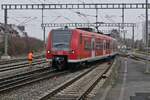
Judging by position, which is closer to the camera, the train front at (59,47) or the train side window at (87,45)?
the train front at (59,47)

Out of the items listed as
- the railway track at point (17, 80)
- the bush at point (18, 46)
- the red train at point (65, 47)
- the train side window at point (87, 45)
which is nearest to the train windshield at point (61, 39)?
the red train at point (65, 47)

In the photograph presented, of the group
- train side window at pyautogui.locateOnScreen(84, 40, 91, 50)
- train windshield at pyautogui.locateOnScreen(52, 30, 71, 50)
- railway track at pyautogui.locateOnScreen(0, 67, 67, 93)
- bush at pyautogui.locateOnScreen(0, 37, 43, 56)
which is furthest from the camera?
bush at pyautogui.locateOnScreen(0, 37, 43, 56)

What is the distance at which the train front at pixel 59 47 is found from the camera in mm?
27344

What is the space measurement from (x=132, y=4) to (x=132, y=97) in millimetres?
39836

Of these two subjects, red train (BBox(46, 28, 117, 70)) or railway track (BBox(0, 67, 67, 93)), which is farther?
red train (BBox(46, 28, 117, 70))

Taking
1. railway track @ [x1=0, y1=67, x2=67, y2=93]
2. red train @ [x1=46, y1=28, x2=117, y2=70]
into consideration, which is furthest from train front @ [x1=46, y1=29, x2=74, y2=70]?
railway track @ [x1=0, y1=67, x2=67, y2=93]

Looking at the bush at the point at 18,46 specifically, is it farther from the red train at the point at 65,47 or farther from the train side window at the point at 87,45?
the red train at the point at 65,47

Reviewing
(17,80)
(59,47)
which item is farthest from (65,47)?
(17,80)

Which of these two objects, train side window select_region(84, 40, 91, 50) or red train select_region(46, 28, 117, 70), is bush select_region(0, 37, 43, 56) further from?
red train select_region(46, 28, 117, 70)

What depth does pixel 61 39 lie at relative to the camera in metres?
27.7

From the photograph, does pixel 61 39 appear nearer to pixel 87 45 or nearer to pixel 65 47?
pixel 65 47

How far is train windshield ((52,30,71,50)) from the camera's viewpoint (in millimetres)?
27500

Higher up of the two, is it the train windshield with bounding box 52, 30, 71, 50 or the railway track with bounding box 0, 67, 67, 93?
the train windshield with bounding box 52, 30, 71, 50

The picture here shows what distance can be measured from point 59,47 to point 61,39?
55cm
